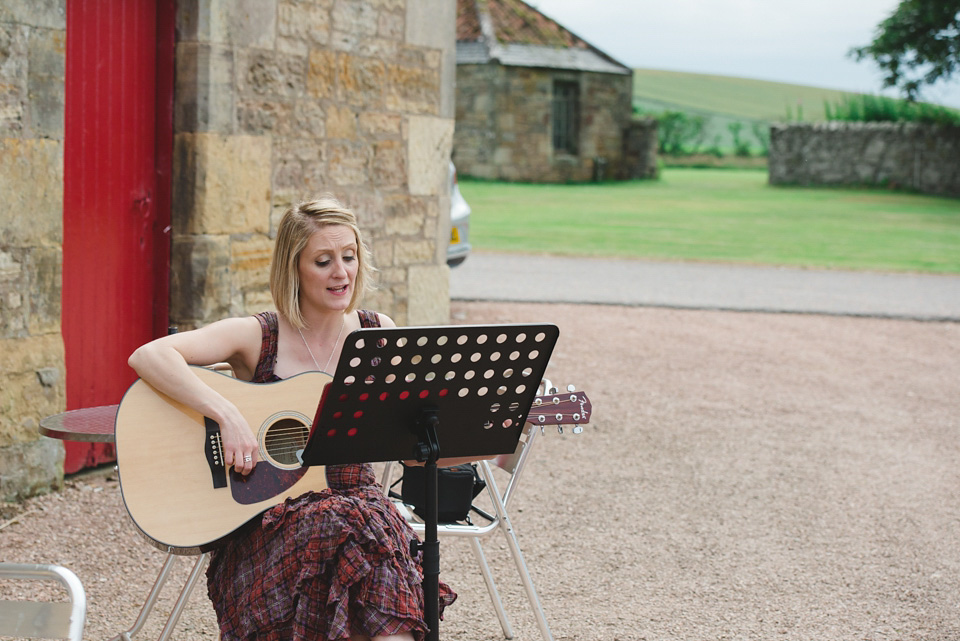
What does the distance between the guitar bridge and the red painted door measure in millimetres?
2395

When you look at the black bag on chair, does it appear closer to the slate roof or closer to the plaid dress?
the plaid dress

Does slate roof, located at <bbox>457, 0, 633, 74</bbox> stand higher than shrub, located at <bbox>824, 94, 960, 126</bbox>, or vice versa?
slate roof, located at <bbox>457, 0, 633, 74</bbox>

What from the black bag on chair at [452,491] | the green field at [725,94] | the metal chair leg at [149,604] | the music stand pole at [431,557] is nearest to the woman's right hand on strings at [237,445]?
the music stand pole at [431,557]

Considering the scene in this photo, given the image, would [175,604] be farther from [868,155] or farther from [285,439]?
[868,155]

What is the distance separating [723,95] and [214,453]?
83.0 meters

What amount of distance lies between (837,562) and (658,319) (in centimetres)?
572

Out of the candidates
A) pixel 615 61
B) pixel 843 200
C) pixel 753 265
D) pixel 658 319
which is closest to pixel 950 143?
pixel 843 200

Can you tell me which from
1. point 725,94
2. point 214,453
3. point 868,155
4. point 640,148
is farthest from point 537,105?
point 725,94

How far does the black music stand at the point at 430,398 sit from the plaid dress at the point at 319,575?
10 cm

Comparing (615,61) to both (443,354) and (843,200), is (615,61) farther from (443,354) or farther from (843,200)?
(443,354)

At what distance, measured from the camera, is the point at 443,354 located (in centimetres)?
236

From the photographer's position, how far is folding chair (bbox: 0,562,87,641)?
2.11 meters

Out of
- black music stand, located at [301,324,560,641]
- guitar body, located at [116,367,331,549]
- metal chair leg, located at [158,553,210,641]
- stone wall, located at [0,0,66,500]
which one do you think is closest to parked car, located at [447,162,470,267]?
stone wall, located at [0,0,66,500]

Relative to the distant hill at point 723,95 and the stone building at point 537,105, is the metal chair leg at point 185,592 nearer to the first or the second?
the stone building at point 537,105
